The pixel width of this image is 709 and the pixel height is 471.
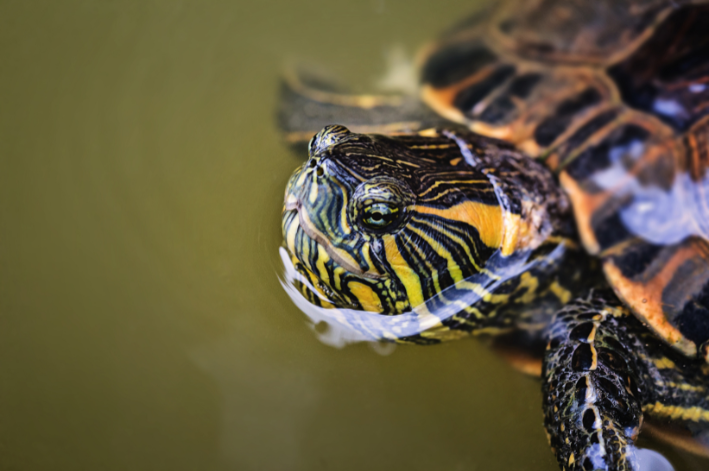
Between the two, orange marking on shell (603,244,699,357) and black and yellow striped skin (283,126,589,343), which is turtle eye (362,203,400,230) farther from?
orange marking on shell (603,244,699,357)

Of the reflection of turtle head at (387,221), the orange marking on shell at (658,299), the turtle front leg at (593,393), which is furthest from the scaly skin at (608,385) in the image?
the reflection of turtle head at (387,221)

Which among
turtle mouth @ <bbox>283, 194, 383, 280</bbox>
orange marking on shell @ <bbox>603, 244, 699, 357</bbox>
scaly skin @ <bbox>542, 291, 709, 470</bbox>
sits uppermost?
turtle mouth @ <bbox>283, 194, 383, 280</bbox>

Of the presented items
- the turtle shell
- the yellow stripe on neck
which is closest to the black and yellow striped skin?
the yellow stripe on neck

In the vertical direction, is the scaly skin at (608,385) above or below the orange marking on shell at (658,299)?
below

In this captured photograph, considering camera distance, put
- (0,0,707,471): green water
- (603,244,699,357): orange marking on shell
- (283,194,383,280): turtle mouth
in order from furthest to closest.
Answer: (0,0,707,471): green water
(603,244,699,357): orange marking on shell
(283,194,383,280): turtle mouth

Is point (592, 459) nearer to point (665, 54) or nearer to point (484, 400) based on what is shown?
point (484, 400)

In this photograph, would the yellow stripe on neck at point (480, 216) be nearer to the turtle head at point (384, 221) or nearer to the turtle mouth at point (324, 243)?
the turtle head at point (384, 221)

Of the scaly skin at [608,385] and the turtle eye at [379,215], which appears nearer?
the turtle eye at [379,215]

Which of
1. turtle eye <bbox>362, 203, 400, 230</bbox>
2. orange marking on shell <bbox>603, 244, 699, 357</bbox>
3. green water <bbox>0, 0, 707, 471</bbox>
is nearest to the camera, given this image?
turtle eye <bbox>362, 203, 400, 230</bbox>
